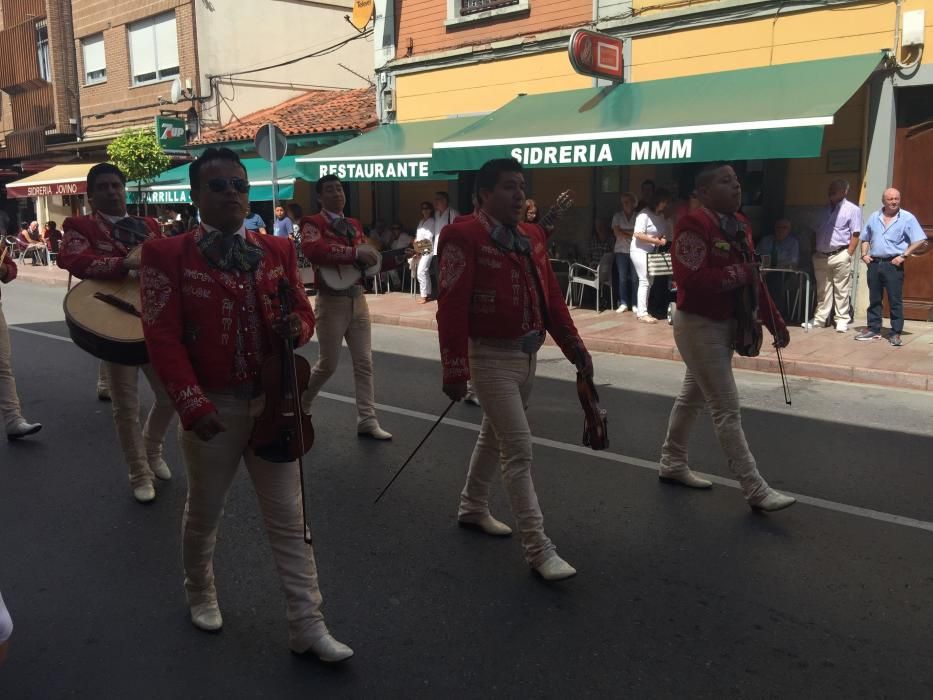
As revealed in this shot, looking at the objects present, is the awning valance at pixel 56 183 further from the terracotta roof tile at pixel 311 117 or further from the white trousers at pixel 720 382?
the white trousers at pixel 720 382

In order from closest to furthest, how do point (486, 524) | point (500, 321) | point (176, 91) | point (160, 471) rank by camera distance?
point (500, 321) < point (486, 524) < point (160, 471) < point (176, 91)

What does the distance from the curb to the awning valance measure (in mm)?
19143

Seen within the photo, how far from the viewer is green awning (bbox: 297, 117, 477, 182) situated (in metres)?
14.1

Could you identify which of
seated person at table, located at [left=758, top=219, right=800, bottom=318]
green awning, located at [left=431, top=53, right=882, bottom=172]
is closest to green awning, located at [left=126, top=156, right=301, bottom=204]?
green awning, located at [left=431, top=53, right=882, bottom=172]

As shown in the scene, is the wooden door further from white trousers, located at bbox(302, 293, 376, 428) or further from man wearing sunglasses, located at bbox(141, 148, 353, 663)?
man wearing sunglasses, located at bbox(141, 148, 353, 663)

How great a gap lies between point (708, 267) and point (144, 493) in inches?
134

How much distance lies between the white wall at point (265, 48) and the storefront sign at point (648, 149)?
39.2ft

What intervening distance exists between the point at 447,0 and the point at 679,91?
5627mm

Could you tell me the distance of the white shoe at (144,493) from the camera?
15.8ft

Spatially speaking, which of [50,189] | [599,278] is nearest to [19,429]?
[599,278]

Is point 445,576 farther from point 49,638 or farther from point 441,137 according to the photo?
point 441,137

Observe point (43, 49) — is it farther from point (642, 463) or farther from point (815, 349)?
point (642, 463)

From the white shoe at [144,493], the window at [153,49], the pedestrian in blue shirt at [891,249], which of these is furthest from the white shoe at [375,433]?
the window at [153,49]

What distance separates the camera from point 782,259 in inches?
441
